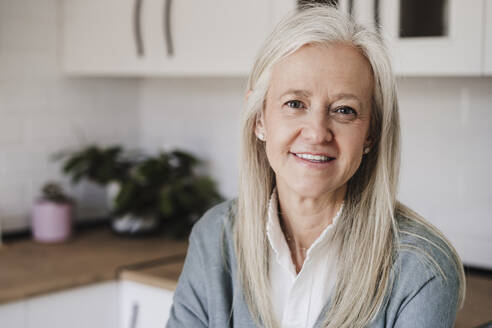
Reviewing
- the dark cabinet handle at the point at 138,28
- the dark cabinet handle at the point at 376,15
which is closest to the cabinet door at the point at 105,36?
the dark cabinet handle at the point at 138,28

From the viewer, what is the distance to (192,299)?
65.0 inches

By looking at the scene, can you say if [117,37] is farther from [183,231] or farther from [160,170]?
[183,231]

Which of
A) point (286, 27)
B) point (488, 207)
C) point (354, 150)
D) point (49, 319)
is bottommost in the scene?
point (49, 319)

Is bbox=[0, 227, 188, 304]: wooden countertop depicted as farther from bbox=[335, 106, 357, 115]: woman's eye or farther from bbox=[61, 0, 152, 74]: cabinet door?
bbox=[335, 106, 357, 115]: woman's eye

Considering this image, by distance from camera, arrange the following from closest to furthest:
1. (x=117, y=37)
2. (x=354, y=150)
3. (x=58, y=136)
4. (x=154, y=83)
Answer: (x=354, y=150) < (x=117, y=37) < (x=58, y=136) < (x=154, y=83)

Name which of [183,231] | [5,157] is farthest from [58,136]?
[183,231]

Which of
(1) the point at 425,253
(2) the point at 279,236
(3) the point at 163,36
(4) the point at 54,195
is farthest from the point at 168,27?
(1) the point at 425,253

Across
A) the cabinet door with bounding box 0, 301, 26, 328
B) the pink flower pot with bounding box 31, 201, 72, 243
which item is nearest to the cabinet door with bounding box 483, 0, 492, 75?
the cabinet door with bounding box 0, 301, 26, 328

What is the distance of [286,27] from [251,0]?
95cm

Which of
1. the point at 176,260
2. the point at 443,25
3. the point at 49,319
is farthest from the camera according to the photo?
the point at 176,260

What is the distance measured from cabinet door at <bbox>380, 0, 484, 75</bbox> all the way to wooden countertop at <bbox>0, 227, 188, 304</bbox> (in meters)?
0.99

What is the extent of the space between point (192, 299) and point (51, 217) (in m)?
1.35

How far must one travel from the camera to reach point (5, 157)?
9.43 feet

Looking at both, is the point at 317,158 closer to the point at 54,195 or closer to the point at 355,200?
the point at 355,200
